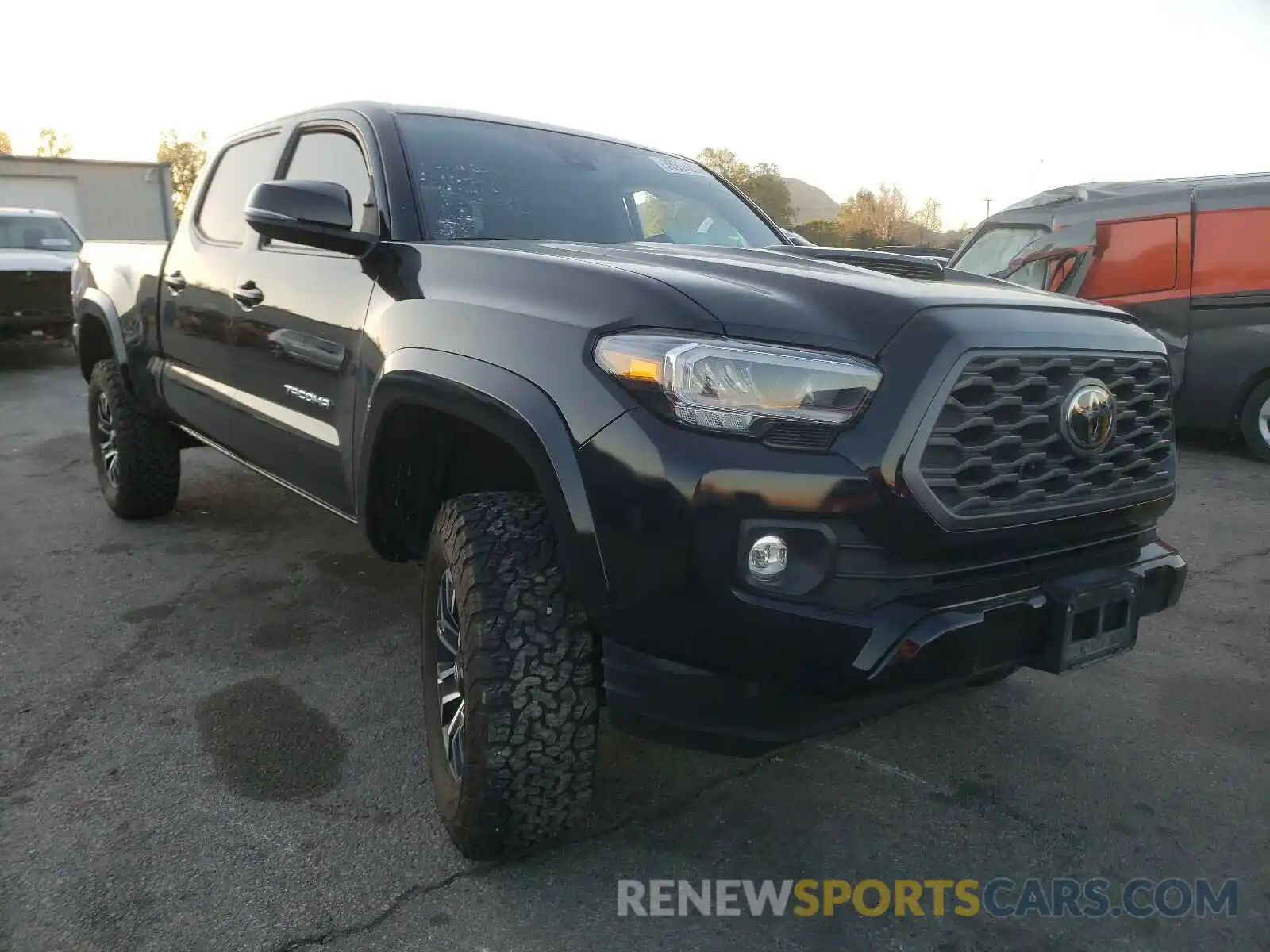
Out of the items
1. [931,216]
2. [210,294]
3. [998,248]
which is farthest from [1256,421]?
[931,216]

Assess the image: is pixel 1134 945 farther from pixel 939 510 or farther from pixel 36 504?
pixel 36 504

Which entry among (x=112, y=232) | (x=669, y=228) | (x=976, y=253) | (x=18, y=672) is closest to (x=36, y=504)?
(x=18, y=672)

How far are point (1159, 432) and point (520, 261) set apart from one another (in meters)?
1.51

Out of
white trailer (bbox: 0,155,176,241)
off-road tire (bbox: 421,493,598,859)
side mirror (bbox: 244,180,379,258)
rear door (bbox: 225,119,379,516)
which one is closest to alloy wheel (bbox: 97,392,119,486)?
rear door (bbox: 225,119,379,516)

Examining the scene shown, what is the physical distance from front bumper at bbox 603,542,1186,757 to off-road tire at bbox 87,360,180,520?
3.46 m

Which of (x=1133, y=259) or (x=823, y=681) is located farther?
(x=1133, y=259)

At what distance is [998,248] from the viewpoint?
335 inches

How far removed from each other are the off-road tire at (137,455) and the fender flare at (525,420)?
2681 mm

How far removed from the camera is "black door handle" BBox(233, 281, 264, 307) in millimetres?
3305

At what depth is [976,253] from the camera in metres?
8.84

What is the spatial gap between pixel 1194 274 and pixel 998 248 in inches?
73.5

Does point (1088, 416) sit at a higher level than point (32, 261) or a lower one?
lower

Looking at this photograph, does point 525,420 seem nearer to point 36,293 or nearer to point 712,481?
point 712,481

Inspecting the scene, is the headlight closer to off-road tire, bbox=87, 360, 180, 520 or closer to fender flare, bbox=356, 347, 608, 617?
fender flare, bbox=356, 347, 608, 617
